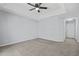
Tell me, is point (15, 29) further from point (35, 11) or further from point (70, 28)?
point (70, 28)

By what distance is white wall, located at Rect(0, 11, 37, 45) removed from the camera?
61.9 inches

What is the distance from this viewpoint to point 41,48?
1.72m

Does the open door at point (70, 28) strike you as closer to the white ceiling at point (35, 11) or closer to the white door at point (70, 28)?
the white door at point (70, 28)

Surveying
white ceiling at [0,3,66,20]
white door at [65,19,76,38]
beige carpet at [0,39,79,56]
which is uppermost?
white ceiling at [0,3,66,20]

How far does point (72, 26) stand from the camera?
145 centimetres

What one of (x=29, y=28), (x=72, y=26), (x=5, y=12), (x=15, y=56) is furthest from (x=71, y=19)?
(x=5, y=12)

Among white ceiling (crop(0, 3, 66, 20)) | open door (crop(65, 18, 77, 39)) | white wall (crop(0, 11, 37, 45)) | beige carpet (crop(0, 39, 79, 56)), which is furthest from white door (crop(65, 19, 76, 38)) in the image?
white wall (crop(0, 11, 37, 45))

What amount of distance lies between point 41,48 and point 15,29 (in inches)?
29.8

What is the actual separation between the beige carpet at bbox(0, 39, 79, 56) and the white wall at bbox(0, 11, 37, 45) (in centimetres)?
14

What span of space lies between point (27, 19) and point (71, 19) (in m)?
0.90

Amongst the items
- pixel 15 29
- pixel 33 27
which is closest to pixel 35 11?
pixel 33 27

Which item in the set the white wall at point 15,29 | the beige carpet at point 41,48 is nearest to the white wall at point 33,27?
the white wall at point 15,29

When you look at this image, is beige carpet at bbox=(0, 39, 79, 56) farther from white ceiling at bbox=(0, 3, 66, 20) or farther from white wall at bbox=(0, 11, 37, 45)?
white ceiling at bbox=(0, 3, 66, 20)

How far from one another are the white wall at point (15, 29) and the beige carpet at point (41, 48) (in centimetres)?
14
